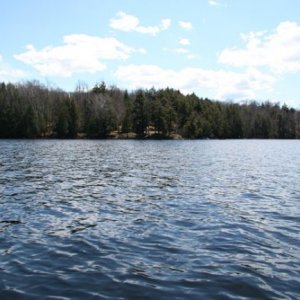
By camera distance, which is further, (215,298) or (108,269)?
(108,269)

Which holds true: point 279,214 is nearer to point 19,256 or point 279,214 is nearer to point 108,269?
point 108,269

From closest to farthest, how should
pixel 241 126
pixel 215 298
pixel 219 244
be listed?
pixel 215 298
pixel 219 244
pixel 241 126

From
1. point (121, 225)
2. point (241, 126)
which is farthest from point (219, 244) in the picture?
point (241, 126)

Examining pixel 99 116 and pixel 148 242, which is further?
pixel 99 116

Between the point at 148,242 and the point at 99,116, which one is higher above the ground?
the point at 99,116

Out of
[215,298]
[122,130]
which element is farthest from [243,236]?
[122,130]

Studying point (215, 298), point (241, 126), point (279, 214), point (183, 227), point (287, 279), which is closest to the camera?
point (215, 298)

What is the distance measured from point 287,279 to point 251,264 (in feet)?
4.73

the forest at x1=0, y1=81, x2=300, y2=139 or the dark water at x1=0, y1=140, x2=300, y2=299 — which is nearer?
the dark water at x1=0, y1=140, x2=300, y2=299

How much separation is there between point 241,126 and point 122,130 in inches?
2778

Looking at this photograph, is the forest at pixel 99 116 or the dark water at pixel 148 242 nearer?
the dark water at pixel 148 242

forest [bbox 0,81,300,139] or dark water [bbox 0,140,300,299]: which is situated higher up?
forest [bbox 0,81,300,139]

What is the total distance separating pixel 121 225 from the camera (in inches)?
677

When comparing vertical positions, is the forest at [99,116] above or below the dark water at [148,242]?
above
